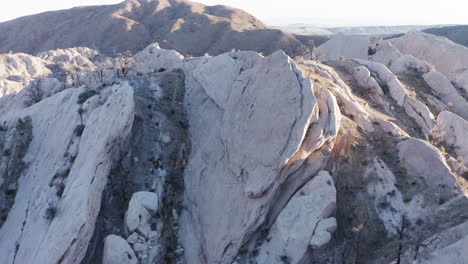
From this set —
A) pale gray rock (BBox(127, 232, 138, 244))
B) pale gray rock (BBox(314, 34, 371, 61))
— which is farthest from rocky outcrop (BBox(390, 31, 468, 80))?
pale gray rock (BBox(127, 232, 138, 244))

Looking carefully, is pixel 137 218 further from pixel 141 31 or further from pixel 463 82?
pixel 141 31

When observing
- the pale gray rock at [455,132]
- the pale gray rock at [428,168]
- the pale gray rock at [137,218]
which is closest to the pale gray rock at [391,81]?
the pale gray rock at [455,132]

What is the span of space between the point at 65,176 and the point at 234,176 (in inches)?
481

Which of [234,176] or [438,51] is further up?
[438,51]

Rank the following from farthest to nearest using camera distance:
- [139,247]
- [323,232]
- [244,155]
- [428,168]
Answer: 1. [244,155]
2. [428,168]
3. [139,247]
4. [323,232]

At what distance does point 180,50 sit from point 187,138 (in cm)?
10618

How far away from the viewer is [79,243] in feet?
70.2

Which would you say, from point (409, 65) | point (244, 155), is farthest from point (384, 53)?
point (244, 155)

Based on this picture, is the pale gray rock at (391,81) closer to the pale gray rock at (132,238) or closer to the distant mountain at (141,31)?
the pale gray rock at (132,238)

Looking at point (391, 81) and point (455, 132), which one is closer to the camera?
point (455, 132)

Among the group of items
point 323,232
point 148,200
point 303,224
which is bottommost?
point 148,200

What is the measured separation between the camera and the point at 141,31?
14312 cm

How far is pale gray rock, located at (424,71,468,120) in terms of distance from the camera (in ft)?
126

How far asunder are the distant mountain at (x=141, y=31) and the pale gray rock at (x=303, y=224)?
10318 centimetres
